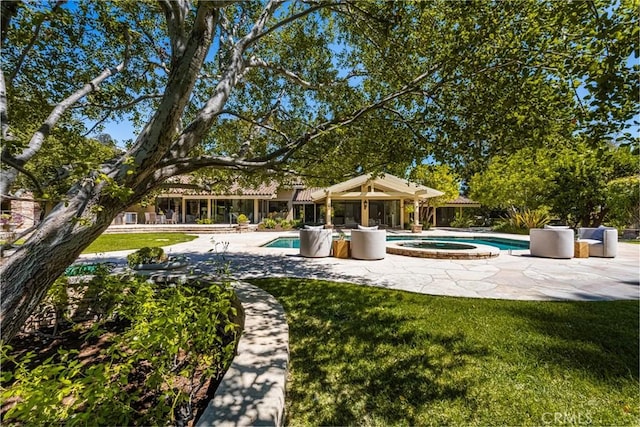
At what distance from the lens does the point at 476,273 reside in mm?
8695

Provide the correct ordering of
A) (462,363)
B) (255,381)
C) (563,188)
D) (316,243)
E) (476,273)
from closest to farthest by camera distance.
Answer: (255,381) < (462,363) < (476,273) < (316,243) < (563,188)

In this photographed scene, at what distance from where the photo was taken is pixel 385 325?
477 centimetres

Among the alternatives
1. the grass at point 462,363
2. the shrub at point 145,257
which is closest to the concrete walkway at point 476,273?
the grass at point 462,363

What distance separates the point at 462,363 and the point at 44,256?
16.7 feet

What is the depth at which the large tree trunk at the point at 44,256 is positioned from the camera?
2.84 meters

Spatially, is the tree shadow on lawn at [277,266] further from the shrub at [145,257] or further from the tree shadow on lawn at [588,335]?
the tree shadow on lawn at [588,335]

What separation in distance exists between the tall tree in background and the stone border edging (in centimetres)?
215

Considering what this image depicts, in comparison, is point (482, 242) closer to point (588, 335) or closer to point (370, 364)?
point (588, 335)

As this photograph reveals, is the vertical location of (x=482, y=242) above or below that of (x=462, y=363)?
above

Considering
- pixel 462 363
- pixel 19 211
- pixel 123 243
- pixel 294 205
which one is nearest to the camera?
pixel 462 363

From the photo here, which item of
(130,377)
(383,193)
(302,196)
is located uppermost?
(302,196)

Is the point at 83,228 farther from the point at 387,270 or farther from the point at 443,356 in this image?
the point at 387,270

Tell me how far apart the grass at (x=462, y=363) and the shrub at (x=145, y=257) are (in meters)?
4.60

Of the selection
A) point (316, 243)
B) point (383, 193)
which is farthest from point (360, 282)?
point (383, 193)
